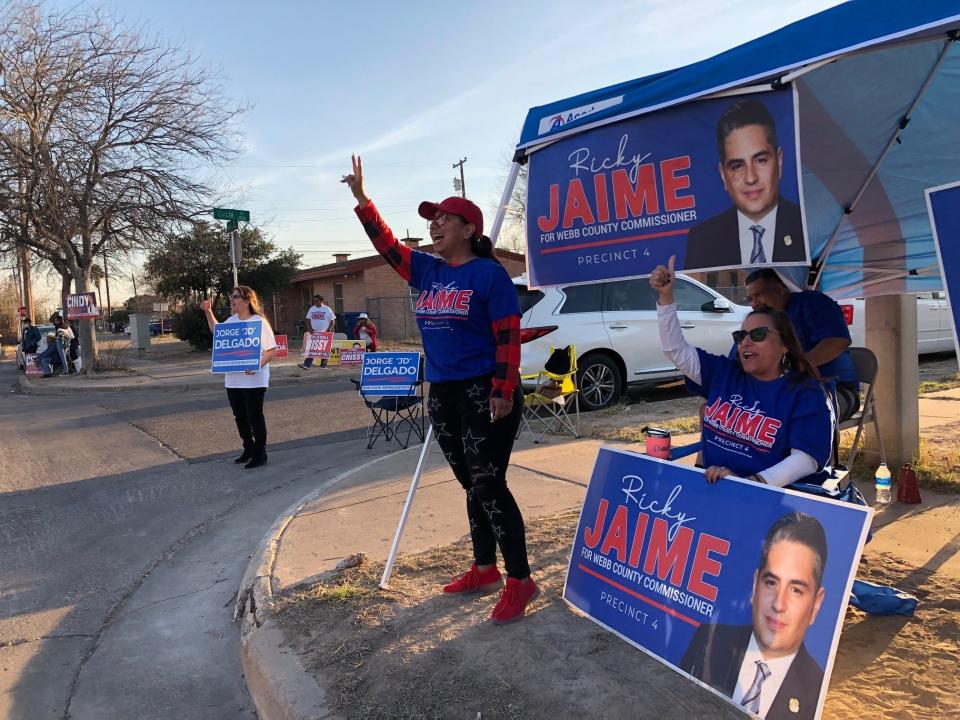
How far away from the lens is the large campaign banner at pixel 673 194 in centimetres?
275

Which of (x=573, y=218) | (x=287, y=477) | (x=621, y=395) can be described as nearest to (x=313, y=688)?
(x=573, y=218)

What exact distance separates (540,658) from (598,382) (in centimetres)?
645

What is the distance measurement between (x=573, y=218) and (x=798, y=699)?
2.29m

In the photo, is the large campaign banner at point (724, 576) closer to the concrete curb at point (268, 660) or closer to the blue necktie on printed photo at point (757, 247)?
the blue necktie on printed photo at point (757, 247)

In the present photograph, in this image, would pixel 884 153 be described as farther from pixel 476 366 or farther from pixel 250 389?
pixel 250 389

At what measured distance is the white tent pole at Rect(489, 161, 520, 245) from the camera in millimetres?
3643

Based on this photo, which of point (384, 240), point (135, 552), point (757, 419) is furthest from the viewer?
point (135, 552)

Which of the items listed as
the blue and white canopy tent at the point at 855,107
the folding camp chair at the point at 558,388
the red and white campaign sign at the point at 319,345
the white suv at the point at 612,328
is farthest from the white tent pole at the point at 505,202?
the red and white campaign sign at the point at 319,345

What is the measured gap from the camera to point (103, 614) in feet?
12.7

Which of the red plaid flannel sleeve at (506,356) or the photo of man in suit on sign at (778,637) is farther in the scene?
the red plaid flannel sleeve at (506,356)

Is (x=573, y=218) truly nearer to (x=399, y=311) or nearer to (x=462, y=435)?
(x=462, y=435)

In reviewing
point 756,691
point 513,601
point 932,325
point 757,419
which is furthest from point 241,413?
point 932,325

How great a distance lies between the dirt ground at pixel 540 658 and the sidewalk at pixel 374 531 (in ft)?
0.30

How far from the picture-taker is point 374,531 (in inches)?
180
